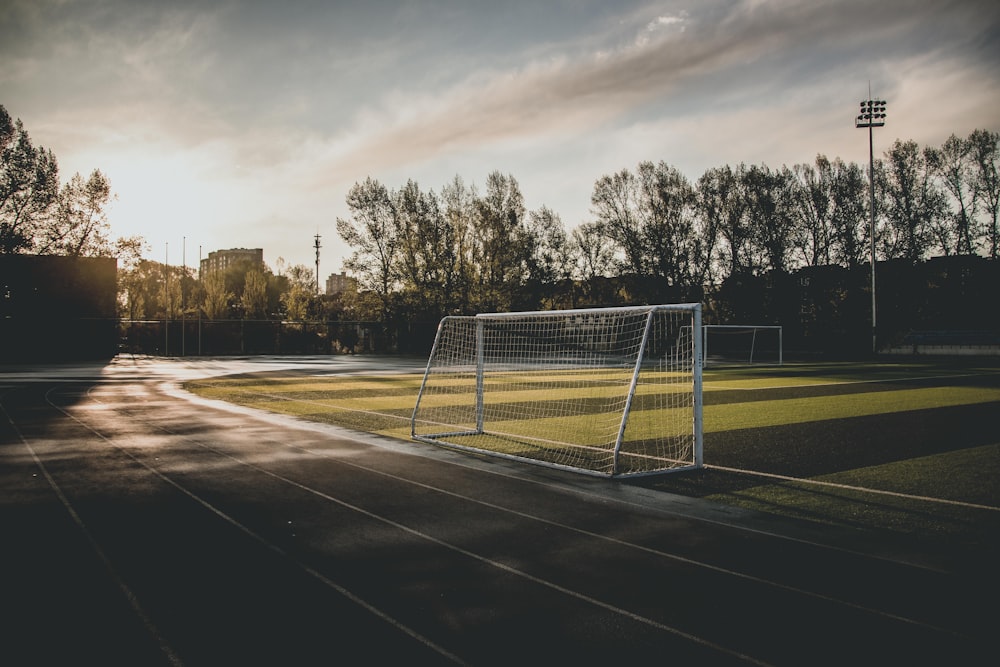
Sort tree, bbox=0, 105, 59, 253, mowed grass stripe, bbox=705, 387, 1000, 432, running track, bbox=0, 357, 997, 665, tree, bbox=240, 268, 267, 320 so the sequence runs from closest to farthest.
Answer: running track, bbox=0, 357, 997, 665 → mowed grass stripe, bbox=705, 387, 1000, 432 → tree, bbox=0, 105, 59, 253 → tree, bbox=240, 268, 267, 320

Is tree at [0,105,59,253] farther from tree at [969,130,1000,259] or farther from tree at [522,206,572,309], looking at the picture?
tree at [969,130,1000,259]

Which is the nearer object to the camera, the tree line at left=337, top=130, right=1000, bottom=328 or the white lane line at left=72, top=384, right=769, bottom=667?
the white lane line at left=72, top=384, right=769, bottom=667

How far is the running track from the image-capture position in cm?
342

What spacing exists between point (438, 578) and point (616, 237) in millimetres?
50091

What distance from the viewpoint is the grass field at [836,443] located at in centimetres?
615

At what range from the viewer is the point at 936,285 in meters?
46.8

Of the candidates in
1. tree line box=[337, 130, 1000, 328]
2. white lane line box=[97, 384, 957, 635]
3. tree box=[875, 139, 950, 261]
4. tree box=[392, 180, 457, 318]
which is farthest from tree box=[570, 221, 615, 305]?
white lane line box=[97, 384, 957, 635]

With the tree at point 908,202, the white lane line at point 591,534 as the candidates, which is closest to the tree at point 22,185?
the white lane line at point 591,534

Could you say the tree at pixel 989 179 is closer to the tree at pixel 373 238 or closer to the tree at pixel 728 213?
the tree at pixel 728 213

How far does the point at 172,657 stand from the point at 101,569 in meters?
1.68

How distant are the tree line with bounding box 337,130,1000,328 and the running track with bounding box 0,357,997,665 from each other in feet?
146

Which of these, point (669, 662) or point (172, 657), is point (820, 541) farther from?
point (172, 657)

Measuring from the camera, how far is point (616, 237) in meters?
52.6

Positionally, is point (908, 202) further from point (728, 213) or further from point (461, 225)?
point (461, 225)
